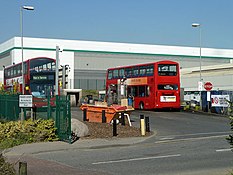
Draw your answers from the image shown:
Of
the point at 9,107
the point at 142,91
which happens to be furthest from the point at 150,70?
the point at 9,107

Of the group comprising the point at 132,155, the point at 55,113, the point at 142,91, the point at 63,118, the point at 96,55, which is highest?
the point at 96,55

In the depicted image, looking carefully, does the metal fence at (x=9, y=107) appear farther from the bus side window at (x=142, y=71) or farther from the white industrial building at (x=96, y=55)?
the white industrial building at (x=96, y=55)

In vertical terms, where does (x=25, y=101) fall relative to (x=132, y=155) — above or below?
above

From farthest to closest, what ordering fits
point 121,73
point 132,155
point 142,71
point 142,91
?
point 121,73, point 142,71, point 142,91, point 132,155

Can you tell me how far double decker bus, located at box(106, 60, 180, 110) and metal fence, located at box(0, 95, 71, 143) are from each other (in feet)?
54.6

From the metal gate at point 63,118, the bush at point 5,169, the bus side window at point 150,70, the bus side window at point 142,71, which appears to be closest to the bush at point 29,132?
the metal gate at point 63,118

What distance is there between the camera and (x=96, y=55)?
91938 mm

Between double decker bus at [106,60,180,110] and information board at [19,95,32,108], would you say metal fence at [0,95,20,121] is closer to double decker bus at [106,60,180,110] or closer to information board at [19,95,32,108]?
information board at [19,95,32,108]

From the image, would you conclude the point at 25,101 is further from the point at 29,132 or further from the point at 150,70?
the point at 150,70

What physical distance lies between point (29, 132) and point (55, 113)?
1.35 metres

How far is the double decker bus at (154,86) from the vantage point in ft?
122

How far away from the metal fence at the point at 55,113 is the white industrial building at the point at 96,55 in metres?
57.4

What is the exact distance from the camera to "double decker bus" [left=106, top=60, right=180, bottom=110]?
122 ft

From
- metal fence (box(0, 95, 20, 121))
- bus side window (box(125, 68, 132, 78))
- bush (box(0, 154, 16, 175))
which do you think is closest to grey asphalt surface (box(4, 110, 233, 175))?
bush (box(0, 154, 16, 175))
